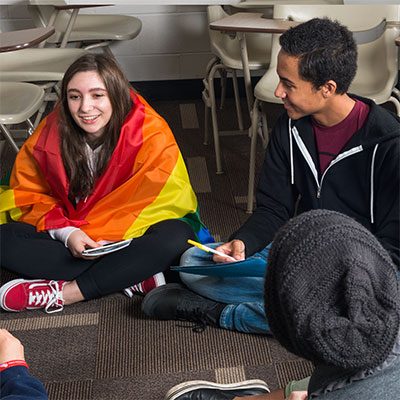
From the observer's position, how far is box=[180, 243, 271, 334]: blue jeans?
5.73ft

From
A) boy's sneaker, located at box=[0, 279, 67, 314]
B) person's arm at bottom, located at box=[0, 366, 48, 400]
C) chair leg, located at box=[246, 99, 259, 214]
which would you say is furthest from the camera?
chair leg, located at box=[246, 99, 259, 214]

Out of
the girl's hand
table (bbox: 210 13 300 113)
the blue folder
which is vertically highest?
table (bbox: 210 13 300 113)

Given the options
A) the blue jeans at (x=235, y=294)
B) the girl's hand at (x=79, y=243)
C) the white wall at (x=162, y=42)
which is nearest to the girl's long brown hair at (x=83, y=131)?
the girl's hand at (x=79, y=243)

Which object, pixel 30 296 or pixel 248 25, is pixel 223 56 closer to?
pixel 248 25

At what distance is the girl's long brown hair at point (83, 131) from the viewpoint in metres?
1.93

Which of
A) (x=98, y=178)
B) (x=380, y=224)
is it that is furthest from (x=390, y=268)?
(x=98, y=178)

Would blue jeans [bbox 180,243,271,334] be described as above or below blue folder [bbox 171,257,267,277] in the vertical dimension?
below

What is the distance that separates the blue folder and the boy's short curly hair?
1.66 ft

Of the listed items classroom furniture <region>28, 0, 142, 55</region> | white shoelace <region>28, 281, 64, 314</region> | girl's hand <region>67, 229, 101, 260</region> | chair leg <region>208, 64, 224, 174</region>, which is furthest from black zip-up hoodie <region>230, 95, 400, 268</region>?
classroom furniture <region>28, 0, 142, 55</region>

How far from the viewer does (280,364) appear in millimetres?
1653

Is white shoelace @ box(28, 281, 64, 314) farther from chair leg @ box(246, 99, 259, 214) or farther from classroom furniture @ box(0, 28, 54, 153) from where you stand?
chair leg @ box(246, 99, 259, 214)

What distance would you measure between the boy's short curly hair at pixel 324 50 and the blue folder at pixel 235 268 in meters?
0.51

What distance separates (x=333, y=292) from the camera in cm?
65

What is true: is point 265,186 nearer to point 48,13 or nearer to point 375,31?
point 375,31
